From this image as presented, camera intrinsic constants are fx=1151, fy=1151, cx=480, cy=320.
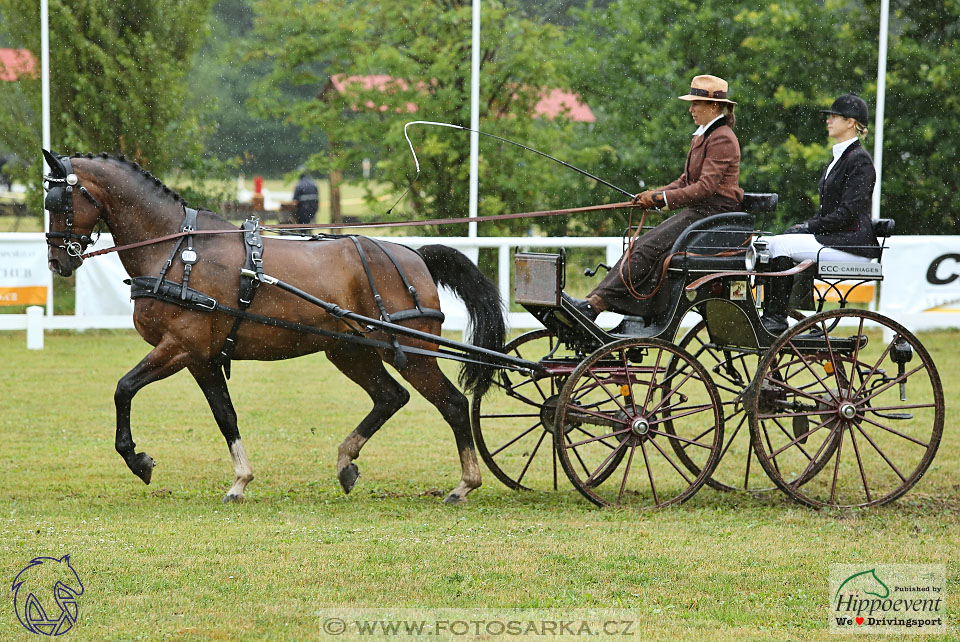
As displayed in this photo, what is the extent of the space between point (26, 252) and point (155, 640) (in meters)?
9.73

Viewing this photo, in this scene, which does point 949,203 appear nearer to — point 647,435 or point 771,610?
point 647,435

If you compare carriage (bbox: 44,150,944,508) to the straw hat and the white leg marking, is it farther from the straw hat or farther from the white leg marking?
the straw hat

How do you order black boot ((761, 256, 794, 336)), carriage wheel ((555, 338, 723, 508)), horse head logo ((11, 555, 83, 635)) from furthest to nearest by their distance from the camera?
black boot ((761, 256, 794, 336)) < carriage wheel ((555, 338, 723, 508)) < horse head logo ((11, 555, 83, 635))

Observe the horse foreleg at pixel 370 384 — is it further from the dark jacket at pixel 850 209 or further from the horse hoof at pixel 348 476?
the dark jacket at pixel 850 209

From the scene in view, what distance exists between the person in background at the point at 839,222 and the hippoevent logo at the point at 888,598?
1803 mm

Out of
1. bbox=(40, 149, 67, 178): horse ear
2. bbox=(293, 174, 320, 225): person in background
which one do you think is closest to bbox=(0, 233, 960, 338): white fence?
bbox=(293, 174, 320, 225): person in background

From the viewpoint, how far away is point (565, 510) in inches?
257

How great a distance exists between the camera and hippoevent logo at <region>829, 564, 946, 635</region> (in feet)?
14.8

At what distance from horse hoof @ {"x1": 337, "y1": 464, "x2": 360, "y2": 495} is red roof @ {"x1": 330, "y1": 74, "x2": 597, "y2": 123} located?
962cm

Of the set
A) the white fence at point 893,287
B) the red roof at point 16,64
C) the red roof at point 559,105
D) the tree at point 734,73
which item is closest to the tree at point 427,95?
the red roof at point 559,105

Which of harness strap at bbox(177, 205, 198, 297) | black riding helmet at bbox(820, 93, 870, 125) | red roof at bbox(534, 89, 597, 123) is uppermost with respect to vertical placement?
red roof at bbox(534, 89, 597, 123)

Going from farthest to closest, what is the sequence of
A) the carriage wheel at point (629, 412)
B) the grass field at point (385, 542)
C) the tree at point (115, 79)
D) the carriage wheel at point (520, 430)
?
the tree at point (115, 79), the carriage wheel at point (520, 430), the carriage wheel at point (629, 412), the grass field at point (385, 542)

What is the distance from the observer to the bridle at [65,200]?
6.38 m

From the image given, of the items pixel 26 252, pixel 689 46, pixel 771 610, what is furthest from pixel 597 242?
pixel 771 610
